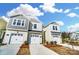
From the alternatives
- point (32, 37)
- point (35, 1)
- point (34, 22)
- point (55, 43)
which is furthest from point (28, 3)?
point (55, 43)

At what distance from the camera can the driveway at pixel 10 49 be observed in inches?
101

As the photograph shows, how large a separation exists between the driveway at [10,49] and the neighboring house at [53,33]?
399 millimetres

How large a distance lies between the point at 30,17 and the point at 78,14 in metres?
0.62

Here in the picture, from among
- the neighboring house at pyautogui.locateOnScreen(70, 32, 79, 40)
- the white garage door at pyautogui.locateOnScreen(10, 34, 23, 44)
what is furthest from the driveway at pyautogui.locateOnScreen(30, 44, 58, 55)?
the neighboring house at pyautogui.locateOnScreen(70, 32, 79, 40)

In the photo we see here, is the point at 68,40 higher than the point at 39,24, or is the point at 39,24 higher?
the point at 39,24

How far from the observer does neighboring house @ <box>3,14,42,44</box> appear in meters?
2.66

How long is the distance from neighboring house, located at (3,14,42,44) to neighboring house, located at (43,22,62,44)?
0.09 meters

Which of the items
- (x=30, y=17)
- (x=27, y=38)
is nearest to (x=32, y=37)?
(x=27, y=38)

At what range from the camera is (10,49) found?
2572 mm

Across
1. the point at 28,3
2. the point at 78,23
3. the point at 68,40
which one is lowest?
the point at 68,40

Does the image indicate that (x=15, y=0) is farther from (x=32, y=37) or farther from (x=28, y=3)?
(x=32, y=37)

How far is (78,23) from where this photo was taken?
2617mm

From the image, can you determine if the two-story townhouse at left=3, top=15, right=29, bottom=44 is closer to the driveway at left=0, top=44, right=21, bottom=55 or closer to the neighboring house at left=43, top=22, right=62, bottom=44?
the driveway at left=0, top=44, right=21, bottom=55
